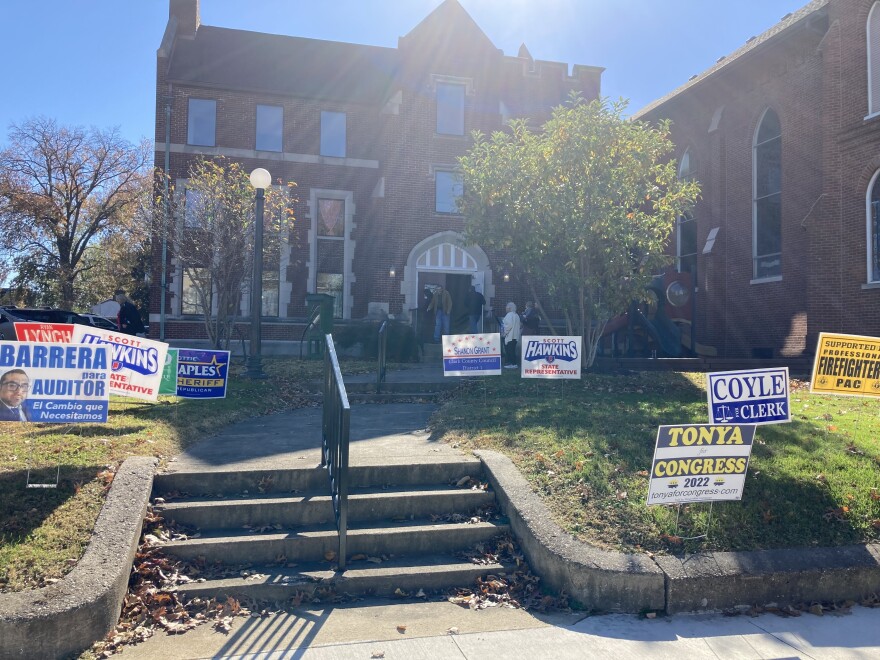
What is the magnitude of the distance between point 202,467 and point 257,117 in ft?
64.6

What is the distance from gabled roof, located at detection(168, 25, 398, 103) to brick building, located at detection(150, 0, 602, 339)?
90mm

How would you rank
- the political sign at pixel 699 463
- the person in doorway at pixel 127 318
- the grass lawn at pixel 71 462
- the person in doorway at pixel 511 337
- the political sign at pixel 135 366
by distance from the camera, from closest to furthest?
the grass lawn at pixel 71 462
the political sign at pixel 699 463
the political sign at pixel 135 366
the person in doorway at pixel 511 337
the person in doorway at pixel 127 318

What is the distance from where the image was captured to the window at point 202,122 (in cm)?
2302

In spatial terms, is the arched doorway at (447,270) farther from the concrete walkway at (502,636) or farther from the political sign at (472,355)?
the concrete walkway at (502,636)

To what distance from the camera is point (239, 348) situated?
20.6m

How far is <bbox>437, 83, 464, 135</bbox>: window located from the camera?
23125mm

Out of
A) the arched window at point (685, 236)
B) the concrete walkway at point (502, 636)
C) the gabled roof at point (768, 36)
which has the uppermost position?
the gabled roof at point (768, 36)

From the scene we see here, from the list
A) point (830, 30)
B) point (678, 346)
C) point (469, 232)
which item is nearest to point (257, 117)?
point (469, 232)

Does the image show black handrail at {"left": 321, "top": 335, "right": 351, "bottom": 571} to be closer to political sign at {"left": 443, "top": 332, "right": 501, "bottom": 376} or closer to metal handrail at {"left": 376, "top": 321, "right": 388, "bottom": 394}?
political sign at {"left": 443, "top": 332, "right": 501, "bottom": 376}

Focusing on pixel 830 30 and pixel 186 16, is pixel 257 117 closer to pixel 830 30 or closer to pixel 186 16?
pixel 186 16

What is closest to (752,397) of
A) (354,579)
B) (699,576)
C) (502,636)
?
(699,576)

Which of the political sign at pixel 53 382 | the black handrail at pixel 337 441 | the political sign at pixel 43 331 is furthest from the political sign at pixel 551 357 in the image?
the political sign at pixel 43 331

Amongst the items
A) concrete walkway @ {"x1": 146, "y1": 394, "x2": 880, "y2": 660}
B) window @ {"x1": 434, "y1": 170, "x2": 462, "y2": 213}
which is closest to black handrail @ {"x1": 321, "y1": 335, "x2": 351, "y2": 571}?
concrete walkway @ {"x1": 146, "y1": 394, "x2": 880, "y2": 660}

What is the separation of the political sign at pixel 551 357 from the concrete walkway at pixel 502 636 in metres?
5.08
